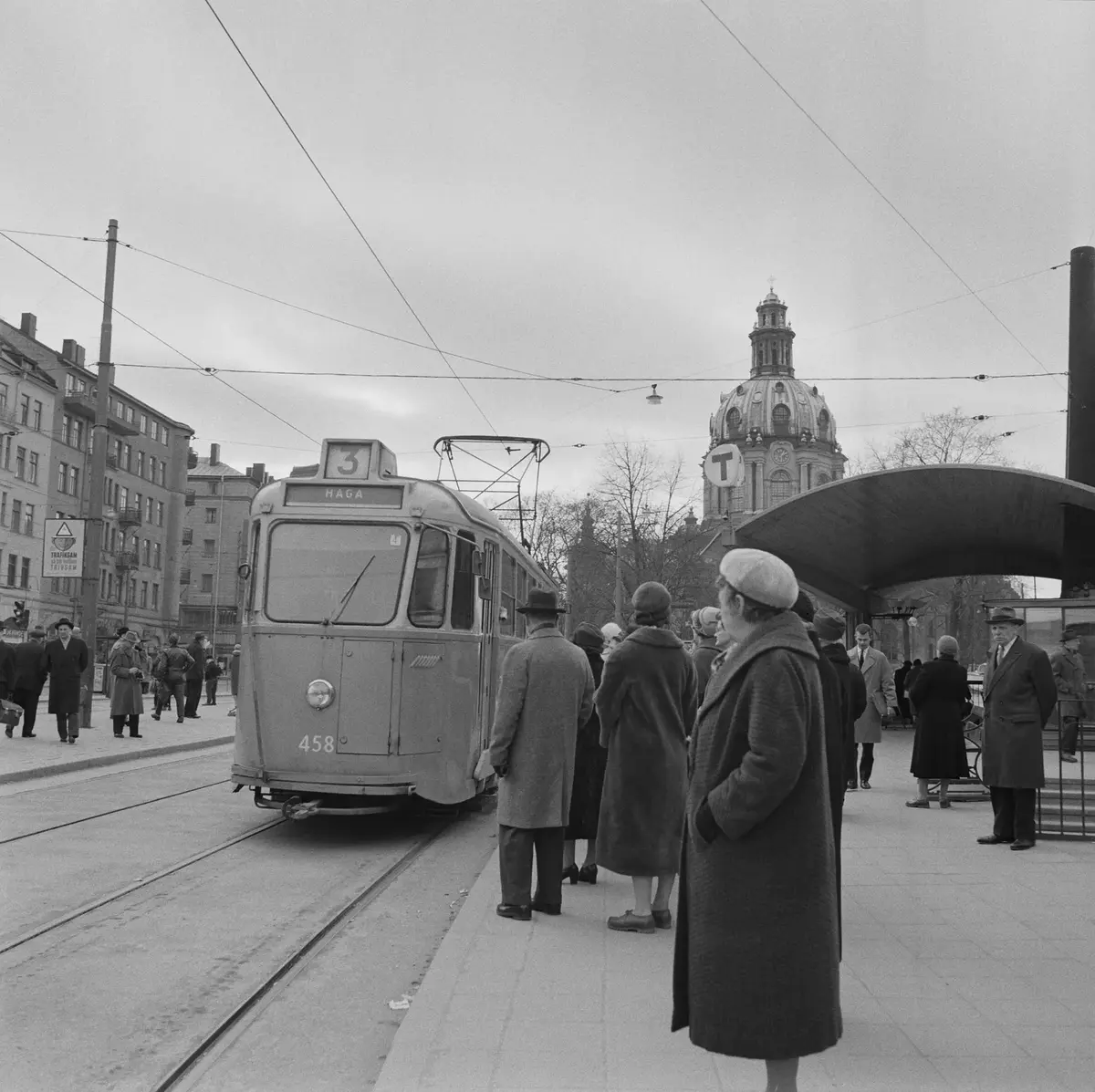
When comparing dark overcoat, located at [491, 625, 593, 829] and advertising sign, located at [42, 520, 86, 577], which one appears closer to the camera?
dark overcoat, located at [491, 625, 593, 829]

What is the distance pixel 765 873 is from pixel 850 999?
2036 millimetres

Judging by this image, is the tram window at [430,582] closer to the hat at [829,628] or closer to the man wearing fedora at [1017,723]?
the hat at [829,628]

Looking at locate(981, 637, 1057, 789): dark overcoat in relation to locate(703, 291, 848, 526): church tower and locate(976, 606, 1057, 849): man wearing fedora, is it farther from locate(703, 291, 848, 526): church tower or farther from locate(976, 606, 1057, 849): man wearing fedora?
locate(703, 291, 848, 526): church tower

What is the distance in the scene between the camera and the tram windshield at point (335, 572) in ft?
32.3

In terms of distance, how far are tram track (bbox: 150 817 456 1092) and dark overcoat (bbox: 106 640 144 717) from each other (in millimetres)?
11415

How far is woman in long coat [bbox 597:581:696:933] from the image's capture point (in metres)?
6.50

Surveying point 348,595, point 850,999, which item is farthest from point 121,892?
point 850,999

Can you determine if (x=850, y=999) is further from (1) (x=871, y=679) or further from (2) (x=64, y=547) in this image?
(2) (x=64, y=547)

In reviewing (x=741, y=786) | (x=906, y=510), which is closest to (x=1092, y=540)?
(x=906, y=510)

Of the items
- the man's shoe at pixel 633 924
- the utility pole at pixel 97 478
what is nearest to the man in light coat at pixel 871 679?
the man's shoe at pixel 633 924

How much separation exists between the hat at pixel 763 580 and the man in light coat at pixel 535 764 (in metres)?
3.18

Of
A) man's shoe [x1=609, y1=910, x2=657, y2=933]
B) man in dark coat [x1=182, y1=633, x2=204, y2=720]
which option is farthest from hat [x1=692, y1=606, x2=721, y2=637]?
man in dark coat [x1=182, y1=633, x2=204, y2=720]

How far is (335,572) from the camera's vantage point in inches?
393

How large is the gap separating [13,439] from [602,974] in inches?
2045
